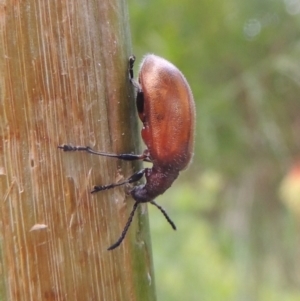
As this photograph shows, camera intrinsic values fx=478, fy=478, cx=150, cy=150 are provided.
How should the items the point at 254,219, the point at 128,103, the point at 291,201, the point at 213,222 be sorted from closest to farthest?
the point at 128,103
the point at 291,201
the point at 254,219
the point at 213,222

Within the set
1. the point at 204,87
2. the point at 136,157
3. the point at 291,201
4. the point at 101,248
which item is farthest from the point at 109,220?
the point at 204,87

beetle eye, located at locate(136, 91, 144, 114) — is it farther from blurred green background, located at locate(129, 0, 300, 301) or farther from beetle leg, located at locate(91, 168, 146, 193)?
blurred green background, located at locate(129, 0, 300, 301)

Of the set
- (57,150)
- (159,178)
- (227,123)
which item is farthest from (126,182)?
(227,123)

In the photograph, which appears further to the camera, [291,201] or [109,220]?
[291,201]

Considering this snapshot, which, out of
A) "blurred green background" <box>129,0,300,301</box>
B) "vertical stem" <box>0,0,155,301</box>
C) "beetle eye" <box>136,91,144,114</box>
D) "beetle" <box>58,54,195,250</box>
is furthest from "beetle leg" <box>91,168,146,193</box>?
"blurred green background" <box>129,0,300,301</box>

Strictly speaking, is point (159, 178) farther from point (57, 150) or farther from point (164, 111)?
point (57, 150)

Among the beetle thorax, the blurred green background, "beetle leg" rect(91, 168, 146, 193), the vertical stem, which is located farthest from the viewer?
the blurred green background

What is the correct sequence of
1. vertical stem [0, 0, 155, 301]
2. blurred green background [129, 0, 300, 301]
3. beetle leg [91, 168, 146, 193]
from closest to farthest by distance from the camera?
1. vertical stem [0, 0, 155, 301]
2. beetle leg [91, 168, 146, 193]
3. blurred green background [129, 0, 300, 301]

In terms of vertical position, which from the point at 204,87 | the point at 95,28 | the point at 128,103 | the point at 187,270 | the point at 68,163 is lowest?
the point at 187,270

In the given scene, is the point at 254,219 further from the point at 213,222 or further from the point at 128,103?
the point at 128,103
